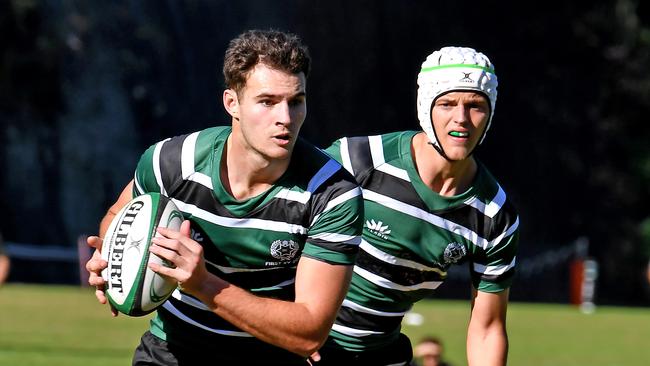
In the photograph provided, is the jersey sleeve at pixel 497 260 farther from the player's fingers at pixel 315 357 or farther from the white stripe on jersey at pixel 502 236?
the player's fingers at pixel 315 357

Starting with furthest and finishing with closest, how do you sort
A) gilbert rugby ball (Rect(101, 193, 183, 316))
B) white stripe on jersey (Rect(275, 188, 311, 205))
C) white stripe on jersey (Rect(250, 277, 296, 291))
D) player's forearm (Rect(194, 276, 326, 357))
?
white stripe on jersey (Rect(250, 277, 296, 291)) < white stripe on jersey (Rect(275, 188, 311, 205)) < gilbert rugby ball (Rect(101, 193, 183, 316)) < player's forearm (Rect(194, 276, 326, 357))

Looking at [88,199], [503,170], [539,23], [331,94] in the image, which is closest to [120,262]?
[88,199]

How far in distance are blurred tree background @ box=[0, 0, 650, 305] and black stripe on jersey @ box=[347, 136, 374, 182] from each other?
20474 mm

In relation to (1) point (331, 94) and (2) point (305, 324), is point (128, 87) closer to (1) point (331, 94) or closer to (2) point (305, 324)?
(1) point (331, 94)

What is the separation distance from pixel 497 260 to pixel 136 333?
1302cm

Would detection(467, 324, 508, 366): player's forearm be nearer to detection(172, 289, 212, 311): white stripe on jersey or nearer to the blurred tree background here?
detection(172, 289, 212, 311): white stripe on jersey

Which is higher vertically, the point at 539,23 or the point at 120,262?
the point at 539,23

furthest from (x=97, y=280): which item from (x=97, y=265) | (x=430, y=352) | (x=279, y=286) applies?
(x=430, y=352)

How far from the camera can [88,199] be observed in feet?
91.4

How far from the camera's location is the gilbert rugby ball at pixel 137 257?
5.77m

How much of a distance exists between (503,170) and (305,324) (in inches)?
1050

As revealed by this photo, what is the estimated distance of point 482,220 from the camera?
7.02 m

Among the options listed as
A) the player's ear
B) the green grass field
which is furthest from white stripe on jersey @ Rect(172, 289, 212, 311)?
the green grass field

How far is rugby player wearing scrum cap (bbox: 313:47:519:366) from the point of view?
6.95 m
